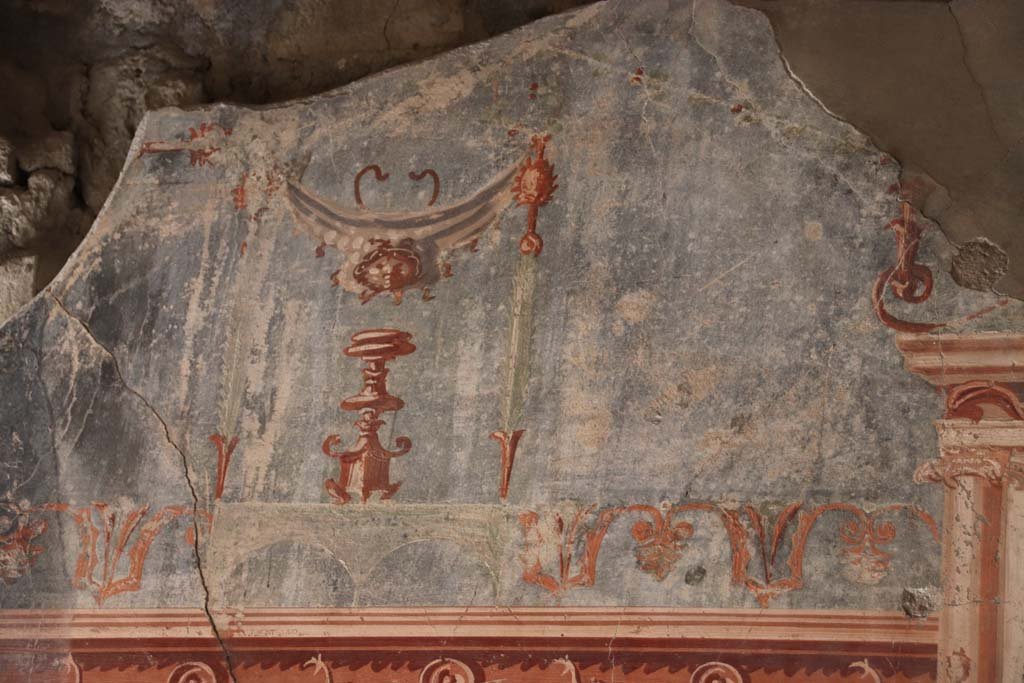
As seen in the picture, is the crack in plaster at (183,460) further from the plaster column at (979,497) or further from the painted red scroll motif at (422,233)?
the plaster column at (979,497)

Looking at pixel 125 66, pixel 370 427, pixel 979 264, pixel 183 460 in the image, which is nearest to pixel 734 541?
pixel 979 264

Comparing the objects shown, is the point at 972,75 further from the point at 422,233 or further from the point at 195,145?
the point at 195,145

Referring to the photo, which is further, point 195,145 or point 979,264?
point 195,145

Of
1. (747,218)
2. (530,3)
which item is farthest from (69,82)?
(747,218)

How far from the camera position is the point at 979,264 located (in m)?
3.12

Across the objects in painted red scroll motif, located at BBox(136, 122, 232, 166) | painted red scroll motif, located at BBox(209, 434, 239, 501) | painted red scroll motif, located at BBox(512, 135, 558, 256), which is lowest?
painted red scroll motif, located at BBox(209, 434, 239, 501)

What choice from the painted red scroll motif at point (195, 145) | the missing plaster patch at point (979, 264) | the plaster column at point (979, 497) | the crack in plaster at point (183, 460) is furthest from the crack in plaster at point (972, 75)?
the crack in plaster at point (183, 460)

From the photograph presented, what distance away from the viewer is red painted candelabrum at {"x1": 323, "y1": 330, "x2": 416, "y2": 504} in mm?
3408

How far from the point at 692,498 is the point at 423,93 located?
1297mm

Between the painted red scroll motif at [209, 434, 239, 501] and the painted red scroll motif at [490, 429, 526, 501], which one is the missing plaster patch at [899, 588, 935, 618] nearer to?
the painted red scroll motif at [490, 429, 526, 501]

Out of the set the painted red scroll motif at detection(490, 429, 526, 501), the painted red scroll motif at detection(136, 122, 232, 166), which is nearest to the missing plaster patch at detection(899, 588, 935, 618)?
the painted red scroll motif at detection(490, 429, 526, 501)

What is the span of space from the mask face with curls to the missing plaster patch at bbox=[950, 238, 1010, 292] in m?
1.28

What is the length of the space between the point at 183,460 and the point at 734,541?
54.2 inches

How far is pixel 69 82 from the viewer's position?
13.3ft
